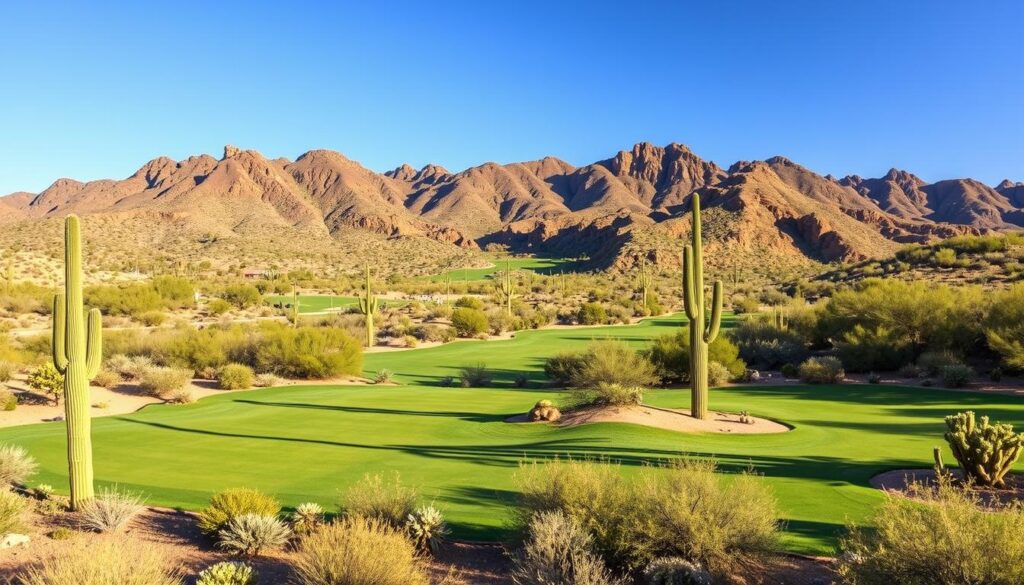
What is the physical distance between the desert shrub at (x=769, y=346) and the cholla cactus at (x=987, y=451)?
53.3 ft

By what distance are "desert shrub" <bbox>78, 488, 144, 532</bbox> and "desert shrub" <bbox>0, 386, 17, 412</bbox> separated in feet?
44.7

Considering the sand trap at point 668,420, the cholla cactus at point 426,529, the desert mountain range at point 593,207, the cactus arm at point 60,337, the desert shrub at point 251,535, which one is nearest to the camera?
the cholla cactus at point 426,529

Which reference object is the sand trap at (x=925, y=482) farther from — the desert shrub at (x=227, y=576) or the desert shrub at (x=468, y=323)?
the desert shrub at (x=468, y=323)

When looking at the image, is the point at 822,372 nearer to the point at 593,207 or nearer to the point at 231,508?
the point at 231,508

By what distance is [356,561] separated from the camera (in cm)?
668

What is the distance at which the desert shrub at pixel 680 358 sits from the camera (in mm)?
24891

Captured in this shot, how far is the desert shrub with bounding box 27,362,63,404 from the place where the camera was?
2114 centimetres

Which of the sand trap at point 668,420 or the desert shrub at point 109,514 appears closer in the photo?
the desert shrub at point 109,514

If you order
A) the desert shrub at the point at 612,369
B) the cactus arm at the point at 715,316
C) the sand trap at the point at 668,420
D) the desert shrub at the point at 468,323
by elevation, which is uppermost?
the cactus arm at the point at 715,316

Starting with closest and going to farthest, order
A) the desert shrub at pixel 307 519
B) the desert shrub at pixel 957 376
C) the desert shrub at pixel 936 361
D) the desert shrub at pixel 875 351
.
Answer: the desert shrub at pixel 307 519 → the desert shrub at pixel 957 376 → the desert shrub at pixel 936 361 → the desert shrub at pixel 875 351

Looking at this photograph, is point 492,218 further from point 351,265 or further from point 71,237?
point 71,237

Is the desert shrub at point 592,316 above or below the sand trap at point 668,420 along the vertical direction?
above

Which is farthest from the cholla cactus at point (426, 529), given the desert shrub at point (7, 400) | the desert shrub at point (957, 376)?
the desert shrub at point (957, 376)

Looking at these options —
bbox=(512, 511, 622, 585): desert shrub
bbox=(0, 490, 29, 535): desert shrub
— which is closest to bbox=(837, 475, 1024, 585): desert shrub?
bbox=(512, 511, 622, 585): desert shrub
